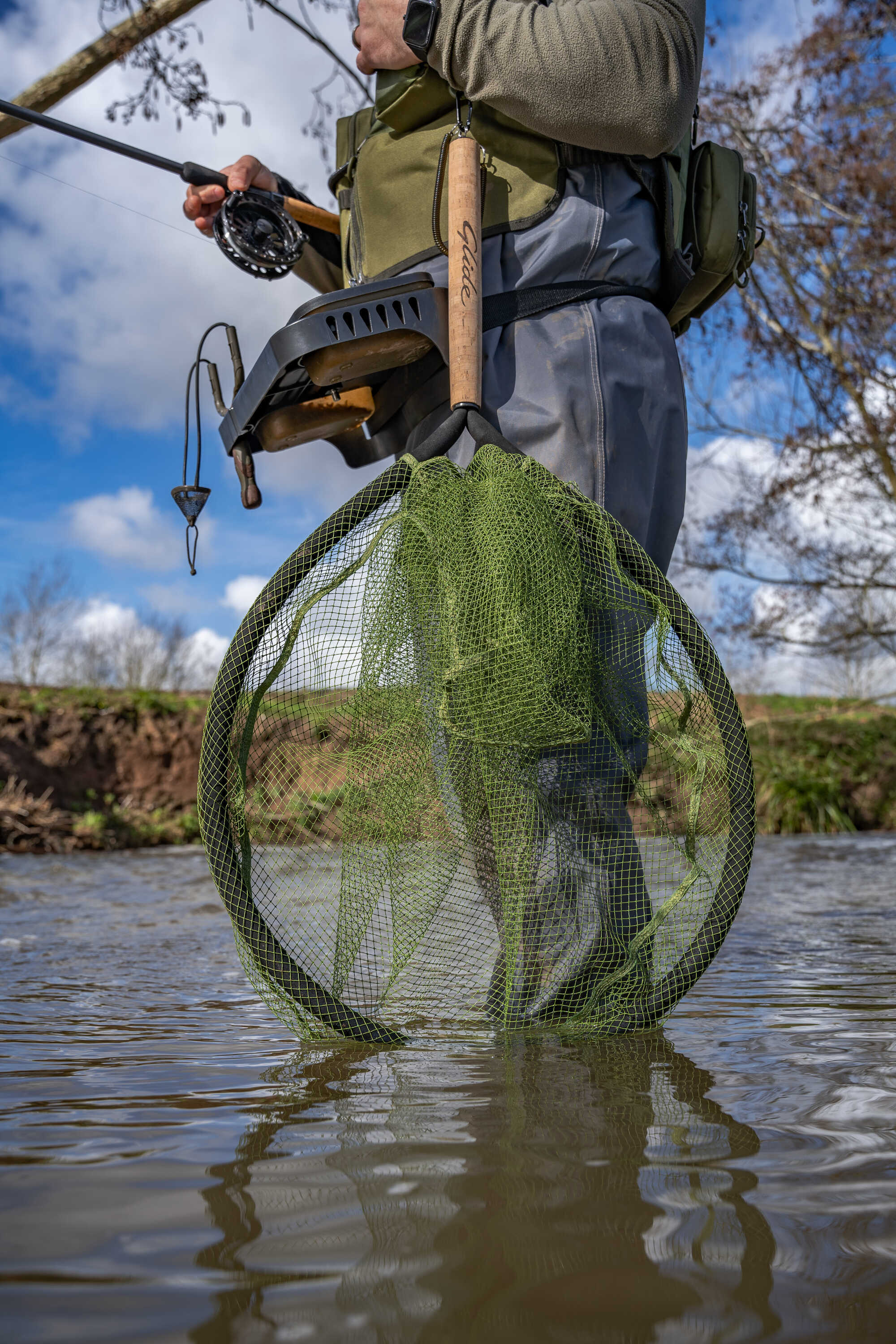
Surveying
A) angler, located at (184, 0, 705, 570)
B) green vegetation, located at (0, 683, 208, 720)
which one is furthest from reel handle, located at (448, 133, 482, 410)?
green vegetation, located at (0, 683, 208, 720)

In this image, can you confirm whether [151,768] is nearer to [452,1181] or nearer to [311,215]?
[311,215]

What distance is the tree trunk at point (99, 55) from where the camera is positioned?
533 cm

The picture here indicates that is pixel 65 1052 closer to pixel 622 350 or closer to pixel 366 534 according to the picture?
pixel 366 534

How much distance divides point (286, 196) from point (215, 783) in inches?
65.1

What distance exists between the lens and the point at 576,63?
72.7 inches

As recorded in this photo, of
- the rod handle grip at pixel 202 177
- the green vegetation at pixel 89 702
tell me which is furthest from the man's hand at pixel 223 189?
the green vegetation at pixel 89 702

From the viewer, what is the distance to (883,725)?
34.7 feet

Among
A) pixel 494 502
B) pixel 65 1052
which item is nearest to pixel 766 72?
pixel 494 502

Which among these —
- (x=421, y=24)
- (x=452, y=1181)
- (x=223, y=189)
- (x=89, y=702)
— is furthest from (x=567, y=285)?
(x=89, y=702)

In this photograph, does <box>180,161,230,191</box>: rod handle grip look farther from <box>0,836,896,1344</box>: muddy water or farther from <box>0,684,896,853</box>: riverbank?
<box>0,684,896,853</box>: riverbank

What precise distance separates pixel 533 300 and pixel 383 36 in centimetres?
64

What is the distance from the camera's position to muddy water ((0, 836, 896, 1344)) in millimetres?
706

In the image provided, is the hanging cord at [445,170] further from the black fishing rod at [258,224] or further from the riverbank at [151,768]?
the riverbank at [151,768]

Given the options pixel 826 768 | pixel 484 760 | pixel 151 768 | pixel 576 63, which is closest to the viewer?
pixel 484 760
